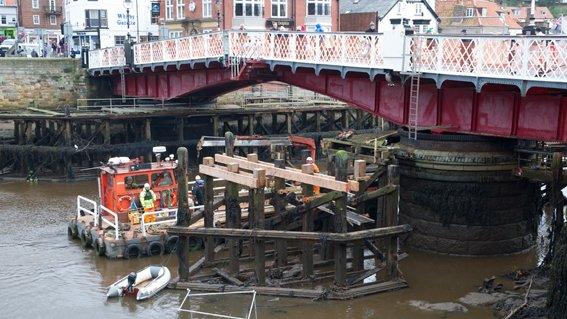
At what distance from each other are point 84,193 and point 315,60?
470 inches

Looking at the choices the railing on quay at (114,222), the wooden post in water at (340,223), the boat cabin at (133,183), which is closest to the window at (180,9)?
the boat cabin at (133,183)

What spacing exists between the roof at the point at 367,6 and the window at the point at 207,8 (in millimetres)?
19116

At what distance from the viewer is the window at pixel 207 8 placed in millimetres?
43209

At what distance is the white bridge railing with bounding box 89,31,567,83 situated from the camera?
1495 cm

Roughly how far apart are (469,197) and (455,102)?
2767mm

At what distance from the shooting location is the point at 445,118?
1875cm

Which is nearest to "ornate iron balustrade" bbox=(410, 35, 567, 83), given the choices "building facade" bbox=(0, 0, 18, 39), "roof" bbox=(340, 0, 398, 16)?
"roof" bbox=(340, 0, 398, 16)

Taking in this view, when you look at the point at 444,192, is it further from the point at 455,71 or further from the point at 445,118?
the point at 455,71

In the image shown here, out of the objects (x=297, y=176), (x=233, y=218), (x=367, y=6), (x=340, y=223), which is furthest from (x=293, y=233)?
(x=367, y=6)

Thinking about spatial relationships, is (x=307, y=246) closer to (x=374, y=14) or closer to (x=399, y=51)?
(x=399, y=51)

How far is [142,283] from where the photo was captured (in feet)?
55.9

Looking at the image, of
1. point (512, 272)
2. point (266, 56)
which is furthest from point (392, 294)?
point (266, 56)

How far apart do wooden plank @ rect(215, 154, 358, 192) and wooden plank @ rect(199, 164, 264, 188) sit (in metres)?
0.73

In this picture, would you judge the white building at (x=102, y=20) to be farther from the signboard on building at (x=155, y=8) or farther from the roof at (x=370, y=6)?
the roof at (x=370, y=6)
